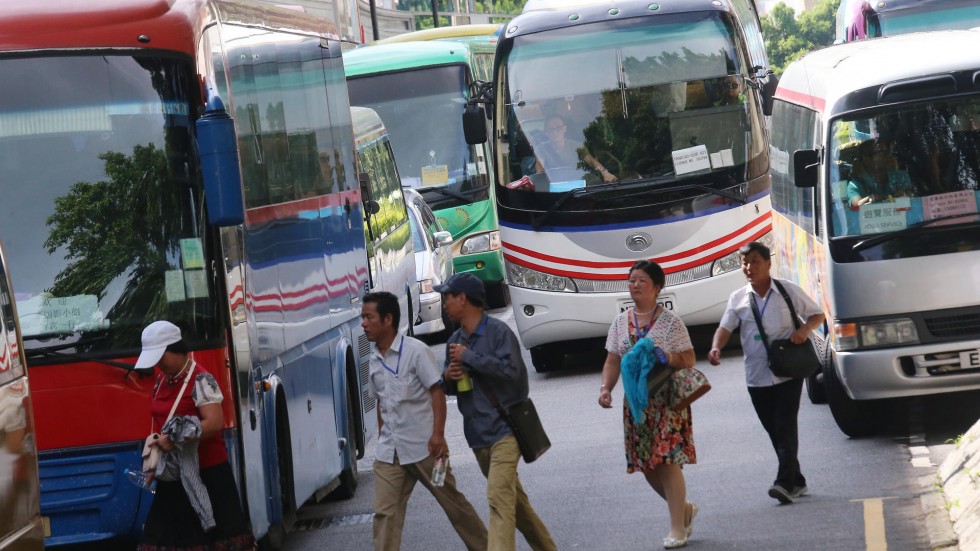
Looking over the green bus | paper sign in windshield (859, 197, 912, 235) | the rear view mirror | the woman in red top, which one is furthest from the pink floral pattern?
the green bus

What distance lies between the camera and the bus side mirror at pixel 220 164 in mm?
7898

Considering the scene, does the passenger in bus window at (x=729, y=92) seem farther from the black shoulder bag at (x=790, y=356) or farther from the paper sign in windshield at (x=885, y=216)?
the black shoulder bag at (x=790, y=356)

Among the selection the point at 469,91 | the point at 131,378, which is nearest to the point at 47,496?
the point at 131,378

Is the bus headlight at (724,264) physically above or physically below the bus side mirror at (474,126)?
below

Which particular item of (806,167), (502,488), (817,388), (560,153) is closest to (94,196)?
(502,488)

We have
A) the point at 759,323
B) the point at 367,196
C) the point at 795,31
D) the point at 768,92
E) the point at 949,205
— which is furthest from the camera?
the point at 795,31

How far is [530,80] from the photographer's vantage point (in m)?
16.6

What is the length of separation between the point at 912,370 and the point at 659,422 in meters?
3.11

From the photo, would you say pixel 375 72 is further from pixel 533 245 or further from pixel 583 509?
pixel 583 509

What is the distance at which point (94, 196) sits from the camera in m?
8.12

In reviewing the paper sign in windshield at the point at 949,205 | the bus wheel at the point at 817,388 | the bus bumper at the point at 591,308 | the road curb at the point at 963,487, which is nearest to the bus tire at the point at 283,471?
the road curb at the point at 963,487

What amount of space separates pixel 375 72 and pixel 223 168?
50.9 ft

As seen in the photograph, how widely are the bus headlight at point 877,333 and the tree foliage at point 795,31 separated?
90.1m

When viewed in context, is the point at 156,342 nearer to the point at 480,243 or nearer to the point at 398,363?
the point at 398,363
